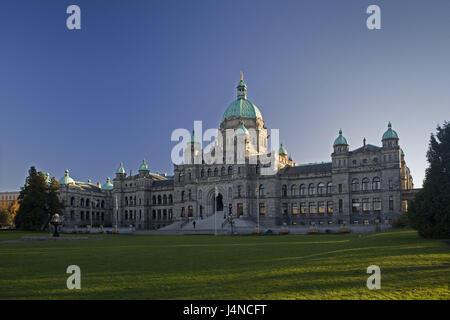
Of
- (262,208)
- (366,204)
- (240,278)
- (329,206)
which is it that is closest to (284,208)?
(262,208)

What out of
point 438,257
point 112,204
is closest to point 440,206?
point 438,257

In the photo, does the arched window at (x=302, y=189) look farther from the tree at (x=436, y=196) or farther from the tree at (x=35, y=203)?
the tree at (x=436, y=196)

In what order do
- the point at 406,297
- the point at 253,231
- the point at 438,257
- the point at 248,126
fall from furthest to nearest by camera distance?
1. the point at 248,126
2. the point at 253,231
3. the point at 438,257
4. the point at 406,297

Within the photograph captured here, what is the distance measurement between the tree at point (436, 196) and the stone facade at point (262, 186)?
39.3 metres

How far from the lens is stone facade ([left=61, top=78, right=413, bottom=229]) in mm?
76250

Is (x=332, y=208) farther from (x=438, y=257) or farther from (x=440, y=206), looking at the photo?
(x=438, y=257)

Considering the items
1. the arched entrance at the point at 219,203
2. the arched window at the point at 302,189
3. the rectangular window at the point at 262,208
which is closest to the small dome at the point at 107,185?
the arched entrance at the point at 219,203

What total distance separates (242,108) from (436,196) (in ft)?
227

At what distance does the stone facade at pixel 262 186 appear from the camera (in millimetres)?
76250

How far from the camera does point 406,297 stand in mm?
12086

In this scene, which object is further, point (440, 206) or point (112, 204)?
point (112, 204)

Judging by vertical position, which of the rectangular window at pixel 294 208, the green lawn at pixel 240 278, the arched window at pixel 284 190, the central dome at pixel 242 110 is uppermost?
the central dome at pixel 242 110

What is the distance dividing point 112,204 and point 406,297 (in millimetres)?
114605
